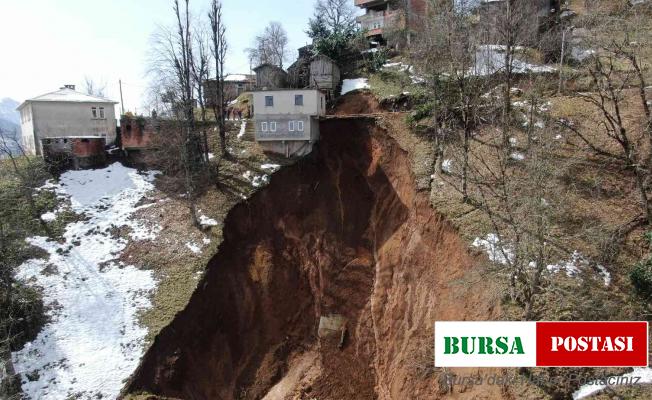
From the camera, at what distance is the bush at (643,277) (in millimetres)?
15062

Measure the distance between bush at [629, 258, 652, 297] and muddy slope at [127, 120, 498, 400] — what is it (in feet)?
17.4

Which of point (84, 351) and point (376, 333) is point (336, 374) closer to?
point (376, 333)

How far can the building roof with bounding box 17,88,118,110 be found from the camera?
33844mm

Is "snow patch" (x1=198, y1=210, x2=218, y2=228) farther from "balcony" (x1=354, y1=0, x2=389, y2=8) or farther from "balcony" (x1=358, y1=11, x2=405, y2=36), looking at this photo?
"balcony" (x1=354, y1=0, x2=389, y2=8)

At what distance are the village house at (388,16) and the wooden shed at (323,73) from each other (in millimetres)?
10272

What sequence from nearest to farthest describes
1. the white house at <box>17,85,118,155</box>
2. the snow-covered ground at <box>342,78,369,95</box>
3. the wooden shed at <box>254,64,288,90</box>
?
the white house at <box>17,85,118,155</box>
the snow-covered ground at <box>342,78,369,95</box>
the wooden shed at <box>254,64,288,90</box>

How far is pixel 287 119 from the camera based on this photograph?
31.0m

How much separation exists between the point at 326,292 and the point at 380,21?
3602cm

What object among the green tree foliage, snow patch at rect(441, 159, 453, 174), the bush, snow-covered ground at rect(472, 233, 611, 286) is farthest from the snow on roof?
the bush

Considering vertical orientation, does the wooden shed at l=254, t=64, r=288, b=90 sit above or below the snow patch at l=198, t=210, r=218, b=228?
above

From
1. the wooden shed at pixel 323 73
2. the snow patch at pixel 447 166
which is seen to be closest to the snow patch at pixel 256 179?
the snow patch at pixel 447 166

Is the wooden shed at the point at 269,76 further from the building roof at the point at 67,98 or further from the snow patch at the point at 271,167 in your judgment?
the snow patch at the point at 271,167

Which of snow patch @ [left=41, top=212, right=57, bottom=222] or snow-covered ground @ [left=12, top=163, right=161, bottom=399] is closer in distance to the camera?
snow-covered ground @ [left=12, top=163, right=161, bottom=399]

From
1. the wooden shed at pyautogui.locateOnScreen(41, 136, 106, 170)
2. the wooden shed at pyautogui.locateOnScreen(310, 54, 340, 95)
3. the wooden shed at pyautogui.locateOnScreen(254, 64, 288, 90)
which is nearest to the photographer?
the wooden shed at pyautogui.locateOnScreen(41, 136, 106, 170)
